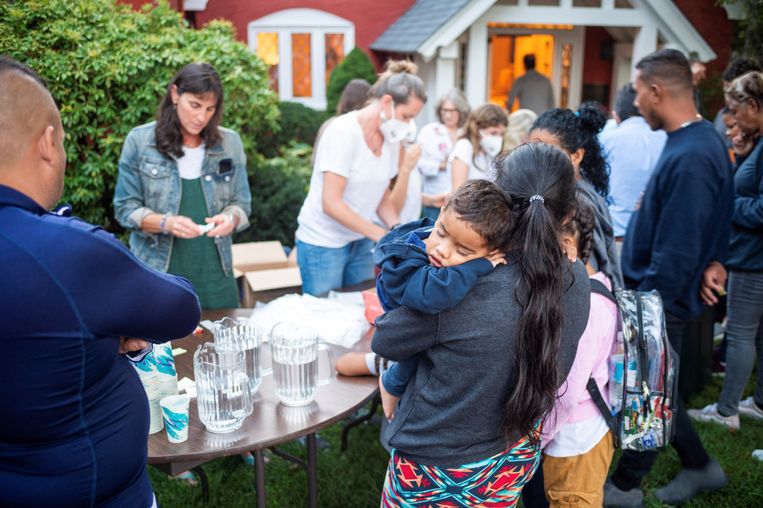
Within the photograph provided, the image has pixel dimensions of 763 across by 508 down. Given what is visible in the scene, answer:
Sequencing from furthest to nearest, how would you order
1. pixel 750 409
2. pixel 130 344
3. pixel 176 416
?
pixel 750 409 → pixel 176 416 → pixel 130 344

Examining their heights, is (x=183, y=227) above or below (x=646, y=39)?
below

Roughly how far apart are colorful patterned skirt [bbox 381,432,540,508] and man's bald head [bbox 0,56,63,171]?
1.23m

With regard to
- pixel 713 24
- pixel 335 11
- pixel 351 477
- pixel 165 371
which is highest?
pixel 335 11

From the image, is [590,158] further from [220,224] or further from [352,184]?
[220,224]

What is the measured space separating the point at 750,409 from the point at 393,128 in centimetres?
274

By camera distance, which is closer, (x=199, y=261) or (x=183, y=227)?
(x=183, y=227)

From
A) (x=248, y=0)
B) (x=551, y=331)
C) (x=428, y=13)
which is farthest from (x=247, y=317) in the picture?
(x=248, y=0)

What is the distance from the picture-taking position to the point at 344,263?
3627 millimetres

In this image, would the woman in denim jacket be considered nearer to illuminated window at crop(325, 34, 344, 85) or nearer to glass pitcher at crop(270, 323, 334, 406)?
glass pitcher at crop(270, 323, 334, 406)

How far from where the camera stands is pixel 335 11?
11867mm

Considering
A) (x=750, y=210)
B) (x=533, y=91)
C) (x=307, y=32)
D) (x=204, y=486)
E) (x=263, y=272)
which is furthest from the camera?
(x=307, y=32)

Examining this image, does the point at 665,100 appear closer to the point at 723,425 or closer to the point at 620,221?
the point at 620,221

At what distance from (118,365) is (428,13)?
10.3 m

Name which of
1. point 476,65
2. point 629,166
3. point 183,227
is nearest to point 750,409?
point 629,166
